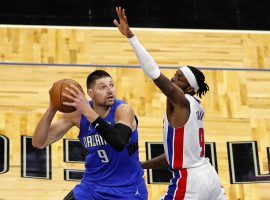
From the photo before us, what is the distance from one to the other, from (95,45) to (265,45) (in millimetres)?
1991

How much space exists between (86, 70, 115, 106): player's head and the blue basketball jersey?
0.08 meters

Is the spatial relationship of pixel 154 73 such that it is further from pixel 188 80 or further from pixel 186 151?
pixel 186 151

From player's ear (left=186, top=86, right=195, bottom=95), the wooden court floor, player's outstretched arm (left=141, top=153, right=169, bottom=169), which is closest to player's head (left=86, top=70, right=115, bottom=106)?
player's ear (left=186, top=86, right=195, bottom=95)

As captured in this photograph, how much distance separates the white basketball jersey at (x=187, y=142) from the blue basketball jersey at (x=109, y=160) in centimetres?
26

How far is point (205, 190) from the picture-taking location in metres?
4.61

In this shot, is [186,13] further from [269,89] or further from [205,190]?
[205,190]

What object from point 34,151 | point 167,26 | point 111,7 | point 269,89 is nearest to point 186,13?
point 167,26

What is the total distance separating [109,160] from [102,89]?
0.47 metres

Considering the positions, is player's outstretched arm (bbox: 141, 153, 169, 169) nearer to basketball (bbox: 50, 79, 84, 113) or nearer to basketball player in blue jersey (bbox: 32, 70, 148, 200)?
basketball player in blue jersey (bbox: 32, 70, 148, 200)

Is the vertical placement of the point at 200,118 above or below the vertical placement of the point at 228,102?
below

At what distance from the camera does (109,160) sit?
457 centimetres

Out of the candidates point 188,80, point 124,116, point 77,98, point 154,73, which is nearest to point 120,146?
point 124,116

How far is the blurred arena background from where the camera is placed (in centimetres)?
652

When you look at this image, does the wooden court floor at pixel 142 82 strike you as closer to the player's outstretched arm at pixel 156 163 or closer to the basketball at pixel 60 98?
the player's outstretched arm at pixel 156 163
